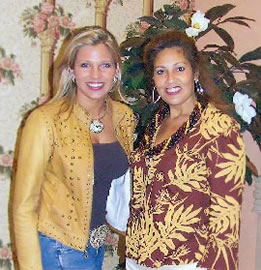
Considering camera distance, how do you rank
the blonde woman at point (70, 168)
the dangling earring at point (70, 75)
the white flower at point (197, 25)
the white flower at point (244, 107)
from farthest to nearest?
1. the white flower at point (197, 25)
2. the white flower at point (244, 107)
3. the dangling earring at point (70, 75)
4. the blonde woman at point (70, 168)

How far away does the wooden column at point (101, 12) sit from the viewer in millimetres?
2668

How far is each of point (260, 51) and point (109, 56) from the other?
2.77 feet

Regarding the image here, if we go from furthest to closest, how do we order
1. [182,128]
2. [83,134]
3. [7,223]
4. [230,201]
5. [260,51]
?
[7,223], [260,51], [83,134], [182,128], [230,201]

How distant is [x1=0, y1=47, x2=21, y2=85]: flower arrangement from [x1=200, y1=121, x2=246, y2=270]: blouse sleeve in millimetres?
1272

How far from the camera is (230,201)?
4.64 feet

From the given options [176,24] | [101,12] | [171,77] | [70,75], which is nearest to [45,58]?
[101,12]

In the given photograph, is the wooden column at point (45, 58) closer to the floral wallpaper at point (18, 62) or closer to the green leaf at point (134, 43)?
the floral wallpaper at point (18, 62)

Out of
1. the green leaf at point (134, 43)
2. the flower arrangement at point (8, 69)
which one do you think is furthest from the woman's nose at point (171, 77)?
the flower arrangement at point (8, 69)

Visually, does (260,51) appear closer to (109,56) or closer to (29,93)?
(109,56)

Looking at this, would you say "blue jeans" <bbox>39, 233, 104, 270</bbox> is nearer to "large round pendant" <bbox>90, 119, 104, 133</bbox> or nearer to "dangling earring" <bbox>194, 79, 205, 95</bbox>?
"large round pendant" <bbox>90, 119, 104, 133</bbox>

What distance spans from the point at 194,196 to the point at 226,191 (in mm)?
102

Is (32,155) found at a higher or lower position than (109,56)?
lower

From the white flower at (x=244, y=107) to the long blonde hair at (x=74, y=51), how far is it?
55 cm

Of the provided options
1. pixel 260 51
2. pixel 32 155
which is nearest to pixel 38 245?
pixel 32 155
